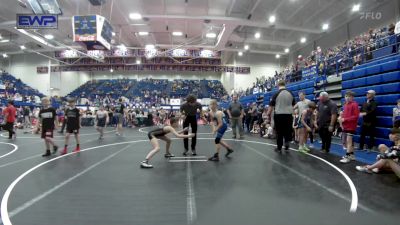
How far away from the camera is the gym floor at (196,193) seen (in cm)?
315

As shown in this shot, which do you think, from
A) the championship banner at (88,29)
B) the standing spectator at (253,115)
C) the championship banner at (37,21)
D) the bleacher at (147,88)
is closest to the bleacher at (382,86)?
the standing spectator at (253,115)

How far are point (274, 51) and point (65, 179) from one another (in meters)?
31.8

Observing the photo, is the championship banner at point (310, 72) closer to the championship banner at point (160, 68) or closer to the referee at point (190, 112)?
the referee at point (190, 112)

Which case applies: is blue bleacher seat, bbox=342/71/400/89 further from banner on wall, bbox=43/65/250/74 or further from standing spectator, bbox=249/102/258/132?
banner on wall, bbox=43/65/250/74

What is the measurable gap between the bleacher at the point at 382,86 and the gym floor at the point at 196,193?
3097mm

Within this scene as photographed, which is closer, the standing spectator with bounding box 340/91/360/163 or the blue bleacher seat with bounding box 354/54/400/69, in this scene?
the standing spectator with bounding box 340/91/360/163

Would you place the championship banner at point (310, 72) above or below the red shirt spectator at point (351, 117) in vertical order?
above

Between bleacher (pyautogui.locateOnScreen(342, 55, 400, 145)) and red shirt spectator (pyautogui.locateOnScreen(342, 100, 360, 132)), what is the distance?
2071mm

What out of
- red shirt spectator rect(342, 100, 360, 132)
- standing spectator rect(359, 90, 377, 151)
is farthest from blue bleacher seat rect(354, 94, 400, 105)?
red shirt spectator rect(342, 100, 360, 132)

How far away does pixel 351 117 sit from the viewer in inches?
267

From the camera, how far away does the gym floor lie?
3154mm

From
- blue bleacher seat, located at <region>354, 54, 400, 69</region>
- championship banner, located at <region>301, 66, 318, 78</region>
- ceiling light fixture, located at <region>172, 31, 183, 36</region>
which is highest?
ceiling light fixture, located at <region>172, 31, 183, 36</region>

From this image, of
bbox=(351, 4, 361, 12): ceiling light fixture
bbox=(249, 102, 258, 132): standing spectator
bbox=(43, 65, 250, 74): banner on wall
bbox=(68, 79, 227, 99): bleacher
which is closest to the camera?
bbox=(249, 102, 258, 132): standing spectator

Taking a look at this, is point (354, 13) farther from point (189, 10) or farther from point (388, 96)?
point (388, 96)
